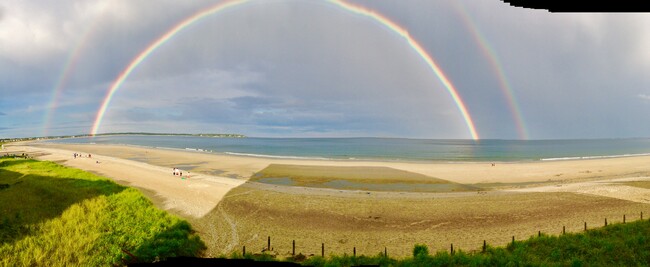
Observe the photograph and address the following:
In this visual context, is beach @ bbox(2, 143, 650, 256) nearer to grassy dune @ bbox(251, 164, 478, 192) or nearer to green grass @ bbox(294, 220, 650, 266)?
grassy dune @ bbox(251, 164, 478, 192)

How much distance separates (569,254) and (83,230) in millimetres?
25473

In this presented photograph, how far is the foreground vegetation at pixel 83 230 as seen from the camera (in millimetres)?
14844

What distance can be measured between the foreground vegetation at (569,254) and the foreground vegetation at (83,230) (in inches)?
243

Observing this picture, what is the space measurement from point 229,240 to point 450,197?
85.5 feet

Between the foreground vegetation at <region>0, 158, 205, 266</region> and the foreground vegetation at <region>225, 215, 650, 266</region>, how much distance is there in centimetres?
617

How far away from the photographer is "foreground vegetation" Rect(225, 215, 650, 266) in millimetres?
11805

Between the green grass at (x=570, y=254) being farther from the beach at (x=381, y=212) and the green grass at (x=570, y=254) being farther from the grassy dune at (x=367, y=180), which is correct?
the grassy dune at (x=367, y=180)

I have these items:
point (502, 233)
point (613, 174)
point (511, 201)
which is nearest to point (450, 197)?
point (511, 201)

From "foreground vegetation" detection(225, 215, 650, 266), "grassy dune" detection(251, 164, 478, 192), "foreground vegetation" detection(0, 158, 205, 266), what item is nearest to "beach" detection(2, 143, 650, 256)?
"grassy dune" detection(251, 164, 478, 192)

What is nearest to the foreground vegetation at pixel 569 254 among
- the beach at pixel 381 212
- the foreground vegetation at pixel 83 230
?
the beach at pixel 381 212

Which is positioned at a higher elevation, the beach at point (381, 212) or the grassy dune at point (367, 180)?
the grassy dune at point (367, 180)

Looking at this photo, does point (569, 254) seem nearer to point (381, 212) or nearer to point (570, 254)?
point (570, 254)

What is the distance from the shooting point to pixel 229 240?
73.2 feet

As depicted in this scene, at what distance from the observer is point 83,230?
1894 cm
